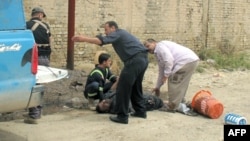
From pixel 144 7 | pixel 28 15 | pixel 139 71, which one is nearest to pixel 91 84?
pixel 139 71

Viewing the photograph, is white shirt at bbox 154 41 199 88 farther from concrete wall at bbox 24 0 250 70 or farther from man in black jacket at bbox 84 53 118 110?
concrete wall at bbox 24 0 250 70

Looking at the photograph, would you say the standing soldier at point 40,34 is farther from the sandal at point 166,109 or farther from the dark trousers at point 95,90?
the sandal at point 166,109

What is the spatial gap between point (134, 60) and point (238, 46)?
1298 centimetres

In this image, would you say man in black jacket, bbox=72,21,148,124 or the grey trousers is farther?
the grey trousers

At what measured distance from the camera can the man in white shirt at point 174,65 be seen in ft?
25.5

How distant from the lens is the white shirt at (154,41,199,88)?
7.75 meters

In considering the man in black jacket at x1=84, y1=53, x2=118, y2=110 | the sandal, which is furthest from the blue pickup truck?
the sandal

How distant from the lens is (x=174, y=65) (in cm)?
796

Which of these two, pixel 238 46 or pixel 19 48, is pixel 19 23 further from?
pixel 238 46

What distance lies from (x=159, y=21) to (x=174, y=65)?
753cm

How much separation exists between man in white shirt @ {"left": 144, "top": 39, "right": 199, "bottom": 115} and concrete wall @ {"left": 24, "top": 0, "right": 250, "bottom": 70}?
449 centimetres

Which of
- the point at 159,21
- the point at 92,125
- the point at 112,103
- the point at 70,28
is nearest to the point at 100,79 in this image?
the point at 112,103

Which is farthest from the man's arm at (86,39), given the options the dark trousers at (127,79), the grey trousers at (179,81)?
the grey trousers at (179,81)

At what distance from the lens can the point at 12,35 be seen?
531 cm
